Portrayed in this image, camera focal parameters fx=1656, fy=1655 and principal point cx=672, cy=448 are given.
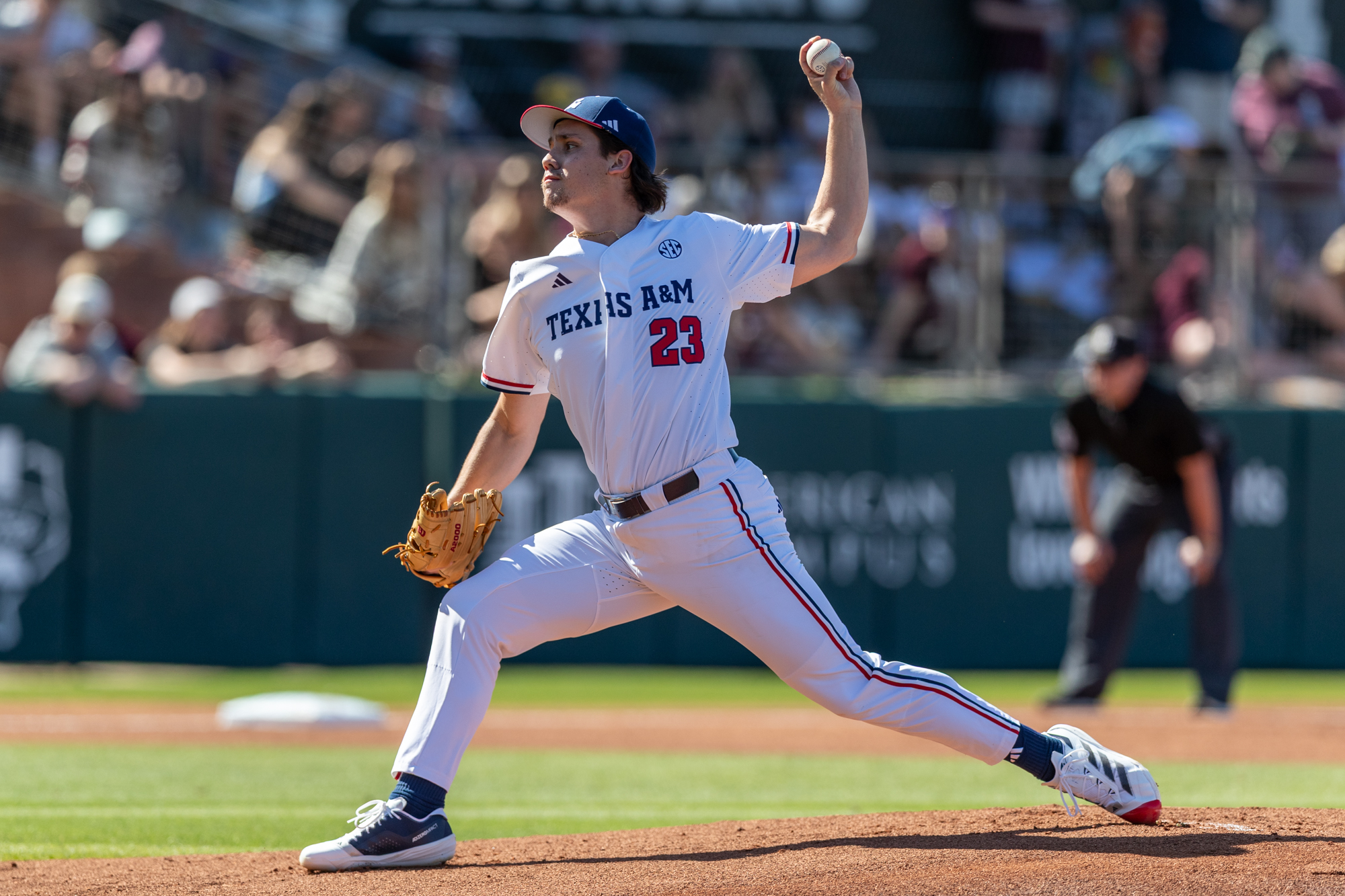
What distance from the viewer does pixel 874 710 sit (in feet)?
14.5

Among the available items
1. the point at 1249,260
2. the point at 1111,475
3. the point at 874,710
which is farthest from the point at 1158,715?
the point at 874,710

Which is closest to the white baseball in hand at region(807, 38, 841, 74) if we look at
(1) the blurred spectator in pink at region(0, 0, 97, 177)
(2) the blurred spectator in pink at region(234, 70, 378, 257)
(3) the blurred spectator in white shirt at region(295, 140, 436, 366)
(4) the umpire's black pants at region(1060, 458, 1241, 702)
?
(4) the umpire's black pants at region(1060, 458, 1241, 702)

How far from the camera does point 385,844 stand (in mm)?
4262

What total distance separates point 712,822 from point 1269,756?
364 centimetres

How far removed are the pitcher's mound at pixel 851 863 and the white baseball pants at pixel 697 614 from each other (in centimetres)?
31

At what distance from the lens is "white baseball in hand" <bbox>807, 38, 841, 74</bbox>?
14.5 feet

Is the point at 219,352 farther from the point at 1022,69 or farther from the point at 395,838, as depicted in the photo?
the point at 395,838

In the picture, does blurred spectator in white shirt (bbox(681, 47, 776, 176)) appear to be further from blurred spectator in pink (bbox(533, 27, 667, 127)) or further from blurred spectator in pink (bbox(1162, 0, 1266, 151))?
blurred spectator in pink (bbox(1162, 0, 1266, 151))

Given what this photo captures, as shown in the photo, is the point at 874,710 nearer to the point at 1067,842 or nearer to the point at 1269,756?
the point at 1067,842

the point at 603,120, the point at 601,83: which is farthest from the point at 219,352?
the point at 603,120

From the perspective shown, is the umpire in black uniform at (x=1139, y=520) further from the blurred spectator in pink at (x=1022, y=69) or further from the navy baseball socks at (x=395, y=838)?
A: the navy baseball socks at (x=395, y=838)

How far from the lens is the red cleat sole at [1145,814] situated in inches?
179

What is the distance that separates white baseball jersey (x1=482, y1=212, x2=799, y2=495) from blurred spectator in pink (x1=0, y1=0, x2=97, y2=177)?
8.66 meters

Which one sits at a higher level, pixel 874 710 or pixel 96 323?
pixel 96 323
